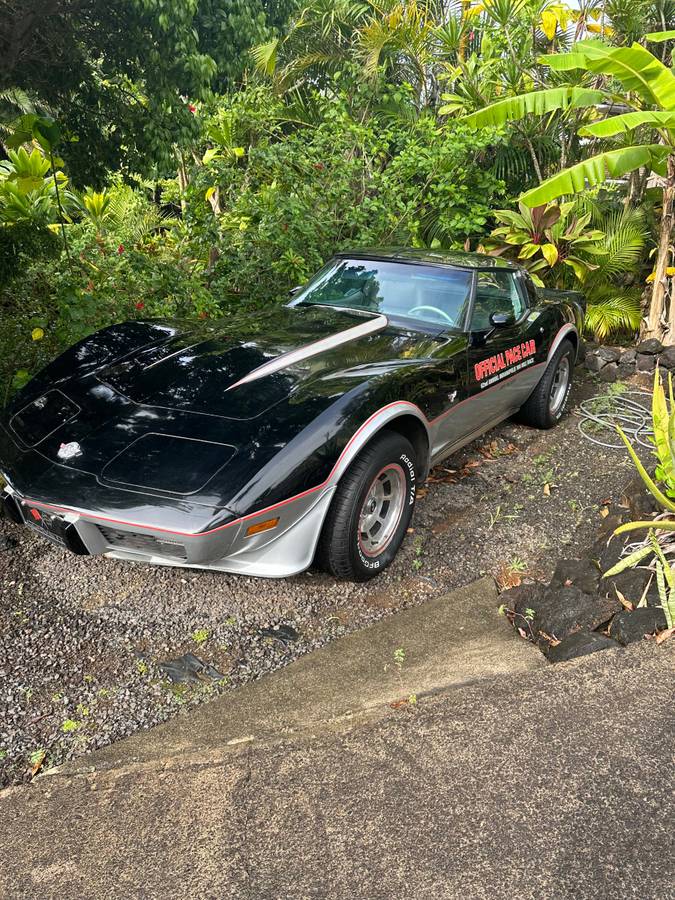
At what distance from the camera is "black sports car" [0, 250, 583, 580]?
9.33 ft

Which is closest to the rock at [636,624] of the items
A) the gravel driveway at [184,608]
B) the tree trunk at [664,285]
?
the gravel driveway at [184,608]

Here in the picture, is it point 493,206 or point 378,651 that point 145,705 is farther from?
point 493,206

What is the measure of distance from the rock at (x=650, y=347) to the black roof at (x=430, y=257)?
3.21 m

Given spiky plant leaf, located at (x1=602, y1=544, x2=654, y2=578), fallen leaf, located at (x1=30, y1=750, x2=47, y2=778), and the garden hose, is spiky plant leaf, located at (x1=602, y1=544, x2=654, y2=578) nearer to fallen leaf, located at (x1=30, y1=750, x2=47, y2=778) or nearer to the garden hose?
the garden hose

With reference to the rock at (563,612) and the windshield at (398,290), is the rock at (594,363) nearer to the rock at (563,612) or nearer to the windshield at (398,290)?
the windshield at (398,290)

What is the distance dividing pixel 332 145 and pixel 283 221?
1.11m

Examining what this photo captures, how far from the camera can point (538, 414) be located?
5590 millimetres

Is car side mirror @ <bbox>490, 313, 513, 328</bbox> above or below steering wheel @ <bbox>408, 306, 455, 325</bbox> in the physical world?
below

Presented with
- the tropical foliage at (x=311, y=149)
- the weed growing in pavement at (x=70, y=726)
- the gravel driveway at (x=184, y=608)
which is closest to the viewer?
the weed growing in pavement at (x=70, y=726)

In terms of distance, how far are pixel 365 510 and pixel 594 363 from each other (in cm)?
474

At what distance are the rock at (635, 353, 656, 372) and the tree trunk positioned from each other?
357 mm

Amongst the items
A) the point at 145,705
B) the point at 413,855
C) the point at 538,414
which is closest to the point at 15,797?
the point at 145,705

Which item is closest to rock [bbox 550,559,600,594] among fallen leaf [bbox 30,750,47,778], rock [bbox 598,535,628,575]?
rock [bbox 598,535,628,575]

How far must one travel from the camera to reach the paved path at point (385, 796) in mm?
1925
